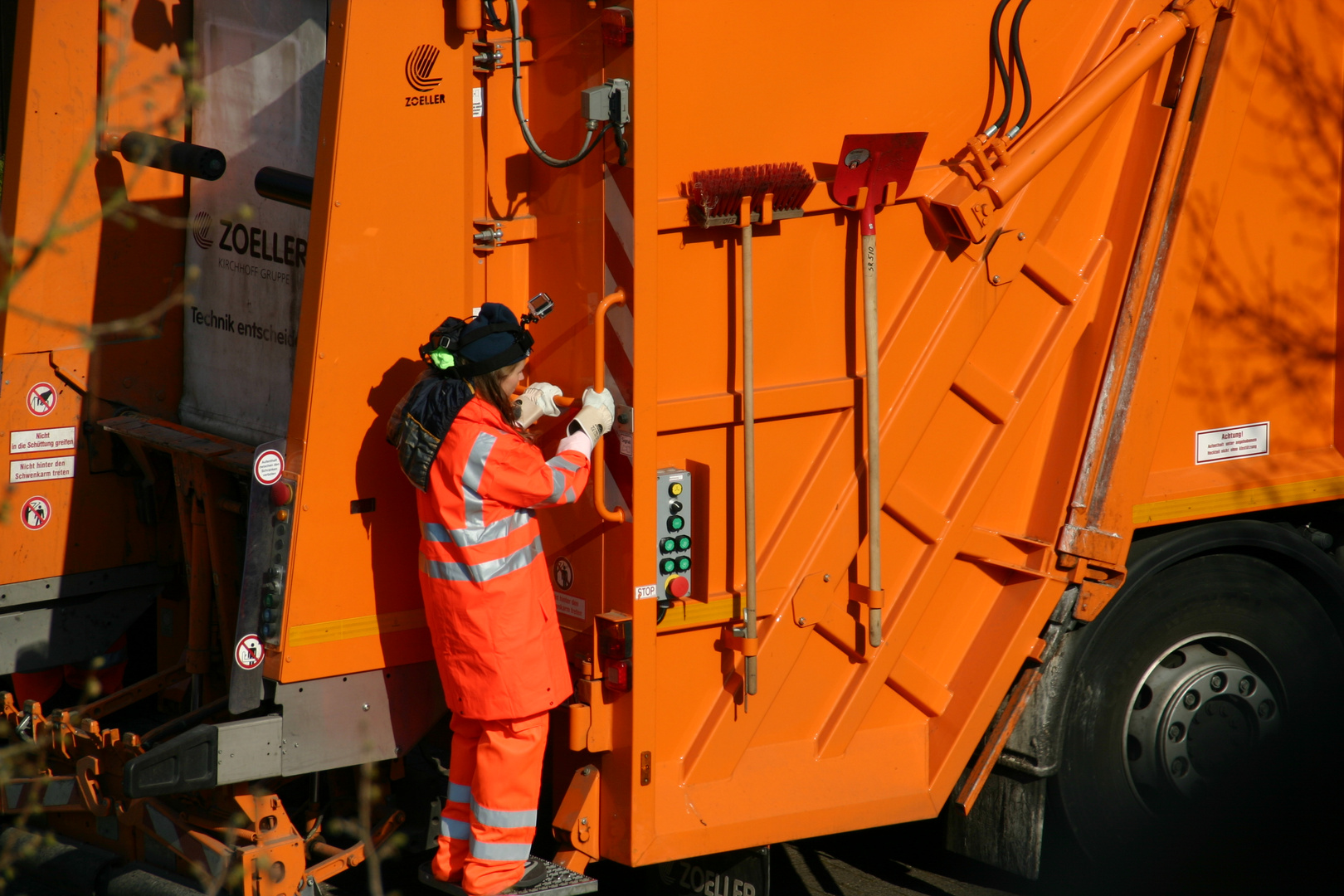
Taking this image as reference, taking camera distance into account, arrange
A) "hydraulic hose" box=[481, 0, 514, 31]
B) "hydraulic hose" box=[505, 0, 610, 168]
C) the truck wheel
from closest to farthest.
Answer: "hydraulic hose" box=[505, 0, 610, 168] → "hydraulic hose" box=[481, 0, 514, 31] → the truck wheel

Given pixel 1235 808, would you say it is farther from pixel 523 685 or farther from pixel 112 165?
pixel 112 165

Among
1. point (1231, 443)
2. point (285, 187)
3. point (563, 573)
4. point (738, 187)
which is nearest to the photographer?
point (738, 187)

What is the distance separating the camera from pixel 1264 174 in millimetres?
4000

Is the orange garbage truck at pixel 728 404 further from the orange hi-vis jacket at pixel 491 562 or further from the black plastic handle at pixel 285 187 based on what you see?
the orange hi-vis jacket at pixel 491 562

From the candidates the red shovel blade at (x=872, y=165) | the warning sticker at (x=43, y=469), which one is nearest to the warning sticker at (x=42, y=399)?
the warning sticker at (x=43, y=469)

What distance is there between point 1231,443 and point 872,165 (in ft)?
5.04

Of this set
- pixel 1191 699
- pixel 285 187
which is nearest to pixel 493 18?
pixel 285 187

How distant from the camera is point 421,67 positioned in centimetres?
330

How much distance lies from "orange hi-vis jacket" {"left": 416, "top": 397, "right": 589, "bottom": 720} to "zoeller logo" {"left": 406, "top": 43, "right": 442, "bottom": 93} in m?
0.76

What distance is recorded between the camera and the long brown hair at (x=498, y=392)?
336cm

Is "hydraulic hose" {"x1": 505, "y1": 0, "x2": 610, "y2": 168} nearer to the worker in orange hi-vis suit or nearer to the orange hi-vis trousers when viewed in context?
the worker in orange hi-vis suit

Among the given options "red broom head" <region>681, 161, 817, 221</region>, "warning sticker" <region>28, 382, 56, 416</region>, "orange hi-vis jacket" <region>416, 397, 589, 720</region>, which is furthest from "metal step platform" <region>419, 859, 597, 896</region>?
"warning sticker" <region>28, 382, 56, 416</region>

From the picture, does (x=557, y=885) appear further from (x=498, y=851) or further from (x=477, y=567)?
(x=477, y=567)

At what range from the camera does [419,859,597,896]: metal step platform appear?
3383 millimetres
